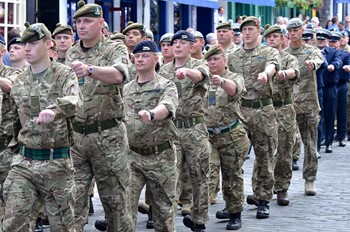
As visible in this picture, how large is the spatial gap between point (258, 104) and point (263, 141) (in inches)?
17.7

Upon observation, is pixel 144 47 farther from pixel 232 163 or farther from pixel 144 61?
pixel 232 163

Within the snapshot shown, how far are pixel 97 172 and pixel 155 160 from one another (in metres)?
0.58

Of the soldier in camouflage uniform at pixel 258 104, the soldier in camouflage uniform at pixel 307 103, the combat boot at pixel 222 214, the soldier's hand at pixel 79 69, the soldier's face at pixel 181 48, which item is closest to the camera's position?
the soldier's hand at pixel 79 69

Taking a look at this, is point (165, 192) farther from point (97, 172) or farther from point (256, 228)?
point (256, 228)

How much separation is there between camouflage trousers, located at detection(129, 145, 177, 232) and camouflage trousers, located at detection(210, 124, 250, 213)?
1947mm

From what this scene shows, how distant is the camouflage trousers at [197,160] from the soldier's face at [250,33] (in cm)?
178

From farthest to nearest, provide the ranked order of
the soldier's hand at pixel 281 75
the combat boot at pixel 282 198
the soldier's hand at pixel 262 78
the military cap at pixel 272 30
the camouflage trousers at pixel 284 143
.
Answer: the military cap at pixel 272 30, the camouflage trousers at pixel 284 143, the combat boot at pixel 282 198, the soldier's hand at pixel 281 75, the soldier's hand at pixel 262 78

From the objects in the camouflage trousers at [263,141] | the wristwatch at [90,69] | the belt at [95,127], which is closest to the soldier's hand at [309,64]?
the camouflage trousers at [263,141]

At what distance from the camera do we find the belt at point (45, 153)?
9.09m

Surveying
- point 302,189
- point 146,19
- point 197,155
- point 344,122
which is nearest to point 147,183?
point 197,155

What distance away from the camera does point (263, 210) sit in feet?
42.9

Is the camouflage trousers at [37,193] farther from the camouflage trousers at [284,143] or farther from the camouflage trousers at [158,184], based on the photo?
the camouflage trousers at [284,143]

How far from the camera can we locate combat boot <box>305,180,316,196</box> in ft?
48.8

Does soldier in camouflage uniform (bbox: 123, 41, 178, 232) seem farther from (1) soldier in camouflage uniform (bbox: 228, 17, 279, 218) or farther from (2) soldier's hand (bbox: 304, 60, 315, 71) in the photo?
(2) soldier's hand (bbox: 304, 60, 315, 71)
